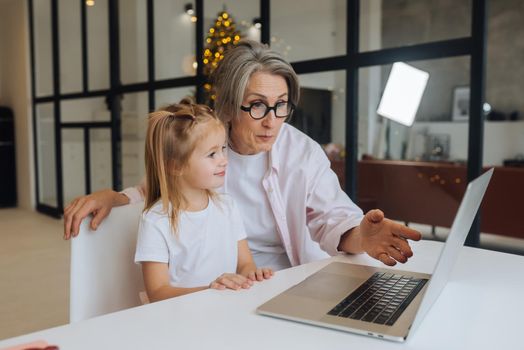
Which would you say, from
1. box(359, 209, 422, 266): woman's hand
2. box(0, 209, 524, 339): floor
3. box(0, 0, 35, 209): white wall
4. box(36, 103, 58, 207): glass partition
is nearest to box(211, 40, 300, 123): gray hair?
box(359, 209, 422, 266): woman's hand

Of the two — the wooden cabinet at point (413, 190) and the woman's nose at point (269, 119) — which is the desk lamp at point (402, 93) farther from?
the woman's nose at point (269, 119)

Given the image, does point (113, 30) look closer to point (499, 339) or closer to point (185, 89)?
point (185, 89)

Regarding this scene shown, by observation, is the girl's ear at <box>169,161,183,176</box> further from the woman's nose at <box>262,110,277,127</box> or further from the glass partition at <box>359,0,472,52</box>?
the glass partition at <box>359,0,472,52</box>

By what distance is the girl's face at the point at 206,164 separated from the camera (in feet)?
4.53

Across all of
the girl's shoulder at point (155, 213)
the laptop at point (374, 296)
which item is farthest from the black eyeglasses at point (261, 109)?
the laptop at point (374, 296)

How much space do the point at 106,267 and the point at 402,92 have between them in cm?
225

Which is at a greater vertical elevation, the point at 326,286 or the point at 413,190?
the point at 326,286

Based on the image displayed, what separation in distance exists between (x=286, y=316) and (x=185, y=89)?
4042mm

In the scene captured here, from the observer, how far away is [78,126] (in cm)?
625

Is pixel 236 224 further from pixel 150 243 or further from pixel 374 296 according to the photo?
pixel 374 296

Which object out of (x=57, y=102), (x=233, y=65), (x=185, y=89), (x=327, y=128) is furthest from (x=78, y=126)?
(x=233, y=65)

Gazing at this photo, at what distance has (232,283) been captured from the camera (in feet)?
3.44

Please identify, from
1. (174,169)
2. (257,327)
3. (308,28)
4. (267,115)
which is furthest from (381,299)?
(308,28)

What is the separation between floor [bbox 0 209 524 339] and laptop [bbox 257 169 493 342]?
110 cm
